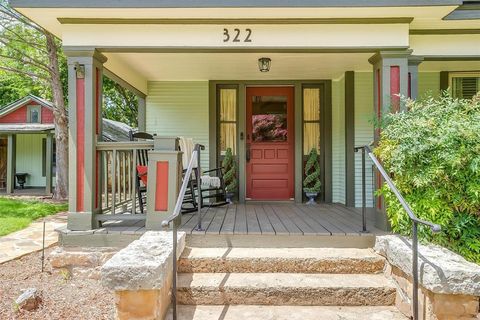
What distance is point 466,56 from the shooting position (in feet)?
13.8

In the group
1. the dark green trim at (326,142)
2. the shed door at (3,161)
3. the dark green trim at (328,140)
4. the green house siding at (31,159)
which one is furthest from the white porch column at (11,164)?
the dark green trim at (328,140)

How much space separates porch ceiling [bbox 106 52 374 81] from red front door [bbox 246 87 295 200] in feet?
1.16

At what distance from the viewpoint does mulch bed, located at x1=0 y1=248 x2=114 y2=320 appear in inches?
127

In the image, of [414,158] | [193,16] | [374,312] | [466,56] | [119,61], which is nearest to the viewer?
[374,312]

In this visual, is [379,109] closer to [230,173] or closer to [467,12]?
[467,12]

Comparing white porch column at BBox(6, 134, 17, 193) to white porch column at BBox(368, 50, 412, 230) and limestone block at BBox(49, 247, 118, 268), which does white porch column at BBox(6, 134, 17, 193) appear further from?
white porch column at BBox(368, 50, 412, 230)

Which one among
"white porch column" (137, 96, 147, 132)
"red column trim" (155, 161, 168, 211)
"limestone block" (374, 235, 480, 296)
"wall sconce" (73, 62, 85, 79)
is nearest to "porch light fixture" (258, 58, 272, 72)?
"red column trim" (155, 161, 168, 211)

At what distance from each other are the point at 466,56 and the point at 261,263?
340 centimetres

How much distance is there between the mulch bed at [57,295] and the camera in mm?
3225

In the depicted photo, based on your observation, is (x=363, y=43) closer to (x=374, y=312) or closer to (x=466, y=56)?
(x=466, y=56)

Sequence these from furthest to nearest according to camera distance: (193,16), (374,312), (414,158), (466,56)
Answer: (466,56)
(193,16)
(414,158)
(374,312)

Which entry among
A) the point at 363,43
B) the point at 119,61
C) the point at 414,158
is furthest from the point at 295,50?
the point at 119,61

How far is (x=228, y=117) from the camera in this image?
Result: 6.10 m

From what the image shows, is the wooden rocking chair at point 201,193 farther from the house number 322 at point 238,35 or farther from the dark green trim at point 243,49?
the house number 322 at point 238,35
